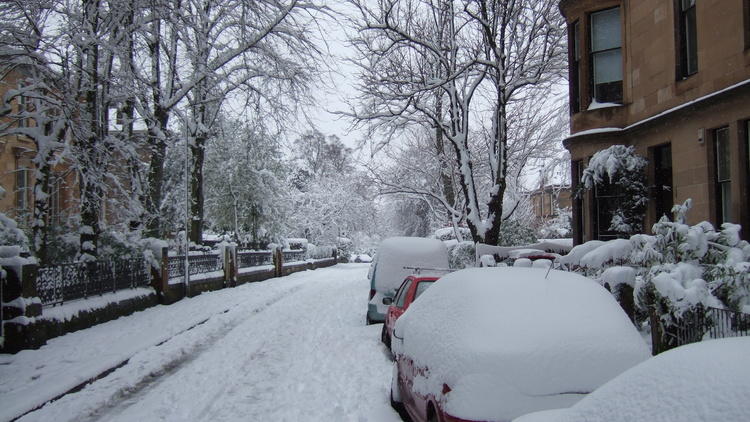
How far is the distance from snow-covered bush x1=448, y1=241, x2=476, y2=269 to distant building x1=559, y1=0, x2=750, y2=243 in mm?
6292

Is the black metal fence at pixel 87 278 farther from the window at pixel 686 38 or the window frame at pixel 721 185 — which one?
the window at pixel 686 38

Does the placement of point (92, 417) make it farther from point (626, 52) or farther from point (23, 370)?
point (626, 52)

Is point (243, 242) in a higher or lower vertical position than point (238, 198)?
lower

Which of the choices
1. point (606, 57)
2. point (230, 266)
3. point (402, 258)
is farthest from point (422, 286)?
point (230, 266)

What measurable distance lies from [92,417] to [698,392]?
22.5 ft

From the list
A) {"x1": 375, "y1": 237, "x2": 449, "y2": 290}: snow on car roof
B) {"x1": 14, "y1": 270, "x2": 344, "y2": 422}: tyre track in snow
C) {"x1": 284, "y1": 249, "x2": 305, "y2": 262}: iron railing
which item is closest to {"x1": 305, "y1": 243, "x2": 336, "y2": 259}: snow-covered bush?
{"x1": 284, "y1": 249, "x2": 305, "y2": 262}: iron railing

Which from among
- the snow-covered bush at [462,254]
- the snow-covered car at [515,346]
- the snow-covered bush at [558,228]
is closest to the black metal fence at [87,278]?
the snow-covered car at [515,346]

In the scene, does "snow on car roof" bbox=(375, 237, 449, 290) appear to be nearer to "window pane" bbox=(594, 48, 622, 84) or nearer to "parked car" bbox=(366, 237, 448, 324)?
"parked car" bbox=(366, 237, 448, 324)

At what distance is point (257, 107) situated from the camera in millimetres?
20062

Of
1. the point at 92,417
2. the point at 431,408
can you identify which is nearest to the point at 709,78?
the point at 431,408

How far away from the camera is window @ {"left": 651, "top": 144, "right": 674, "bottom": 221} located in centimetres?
1360

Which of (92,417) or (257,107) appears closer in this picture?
(92,417)

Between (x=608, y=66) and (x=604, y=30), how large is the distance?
96 cm

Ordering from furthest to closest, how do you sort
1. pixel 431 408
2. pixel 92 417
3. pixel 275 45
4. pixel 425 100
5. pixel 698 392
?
pixel 425 100
pixel 275 45
pixel 92 417
pixel 431 408
pixel 698 392
